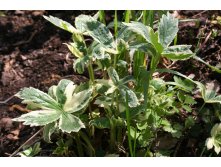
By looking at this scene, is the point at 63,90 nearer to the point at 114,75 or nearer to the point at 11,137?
the point at 114,75

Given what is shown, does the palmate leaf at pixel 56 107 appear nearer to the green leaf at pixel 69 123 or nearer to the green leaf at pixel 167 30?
the green leaf at pixel 69 123

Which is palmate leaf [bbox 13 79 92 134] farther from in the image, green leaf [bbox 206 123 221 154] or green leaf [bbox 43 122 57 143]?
green leaf [bbox 206 123 221 154]

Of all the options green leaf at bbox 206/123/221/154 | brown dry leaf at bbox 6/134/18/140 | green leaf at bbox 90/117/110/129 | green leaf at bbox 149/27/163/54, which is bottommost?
brown dry leaf at bbox 6/134/18/140

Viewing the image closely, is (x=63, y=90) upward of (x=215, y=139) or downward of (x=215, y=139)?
upward

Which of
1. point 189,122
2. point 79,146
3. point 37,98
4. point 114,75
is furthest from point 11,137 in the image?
point 189,122

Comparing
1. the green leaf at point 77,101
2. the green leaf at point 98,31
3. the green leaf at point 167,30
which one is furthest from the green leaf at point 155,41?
the green leaf at point 77,101

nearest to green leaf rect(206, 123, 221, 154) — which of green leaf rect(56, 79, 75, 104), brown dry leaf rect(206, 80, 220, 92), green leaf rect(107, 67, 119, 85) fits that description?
brown dry leaf rect(206, 80, 220, 92)

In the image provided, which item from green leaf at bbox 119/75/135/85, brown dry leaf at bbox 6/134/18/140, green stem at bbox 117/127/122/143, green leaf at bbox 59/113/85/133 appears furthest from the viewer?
brown dry leaf at bbox 6/134/18/140
